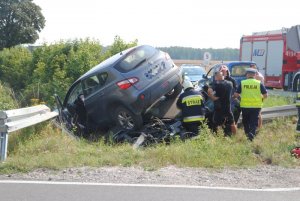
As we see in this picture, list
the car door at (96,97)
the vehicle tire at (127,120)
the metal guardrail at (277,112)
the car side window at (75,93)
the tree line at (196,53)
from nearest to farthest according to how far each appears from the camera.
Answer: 1. the vehicle tire at (127,120)
2. the car door at (96,97)
3. the car side window at (75,93)
4. the metal guardrail at (277,112)
5. the tree line at (196,53)

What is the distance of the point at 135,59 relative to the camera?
34.1 feet

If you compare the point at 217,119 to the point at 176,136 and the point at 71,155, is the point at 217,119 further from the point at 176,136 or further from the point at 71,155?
the point at 71,155

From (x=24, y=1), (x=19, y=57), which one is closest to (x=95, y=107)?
(x=19, y=57)

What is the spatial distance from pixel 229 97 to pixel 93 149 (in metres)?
3.21

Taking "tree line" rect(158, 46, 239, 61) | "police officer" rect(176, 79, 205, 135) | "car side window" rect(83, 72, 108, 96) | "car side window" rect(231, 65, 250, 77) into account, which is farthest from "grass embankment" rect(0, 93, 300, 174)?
"tree line" rect(158, 46, 239, 61)

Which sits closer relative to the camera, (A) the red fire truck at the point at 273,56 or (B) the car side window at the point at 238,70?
(B) the car side window at the point at 238,70

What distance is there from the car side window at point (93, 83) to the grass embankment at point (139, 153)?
1.30m

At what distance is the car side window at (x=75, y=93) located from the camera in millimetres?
11006

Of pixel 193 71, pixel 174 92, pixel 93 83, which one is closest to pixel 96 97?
pixel 93 83

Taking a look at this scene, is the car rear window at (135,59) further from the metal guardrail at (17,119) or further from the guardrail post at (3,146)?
the guardrail post at (3,146)

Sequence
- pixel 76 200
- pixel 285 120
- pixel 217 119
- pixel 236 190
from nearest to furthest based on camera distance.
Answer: pixel 76 200, pixel 236 190, pixel 217 119, pixel 285 120

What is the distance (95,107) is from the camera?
10.5 m

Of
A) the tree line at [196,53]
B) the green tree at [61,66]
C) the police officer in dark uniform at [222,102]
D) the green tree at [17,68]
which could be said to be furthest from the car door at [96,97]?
the tree line at [196,53]

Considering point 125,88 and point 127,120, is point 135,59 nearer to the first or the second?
point 125,88
